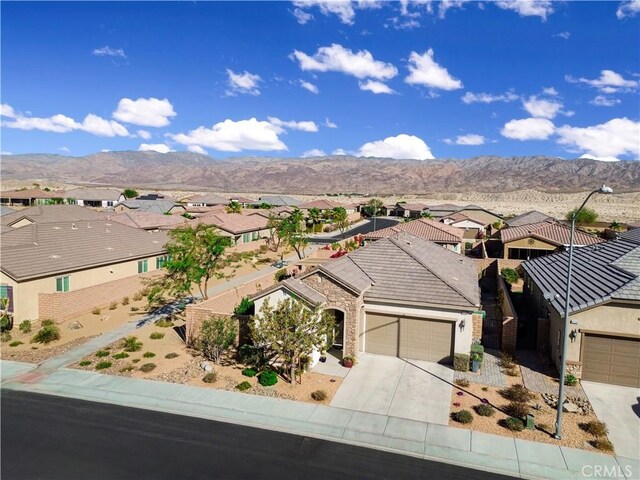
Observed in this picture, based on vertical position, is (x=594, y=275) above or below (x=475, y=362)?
above

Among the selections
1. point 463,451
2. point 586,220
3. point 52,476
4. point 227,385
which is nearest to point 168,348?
point 227,385

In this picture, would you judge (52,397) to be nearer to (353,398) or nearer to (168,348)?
(168,348)

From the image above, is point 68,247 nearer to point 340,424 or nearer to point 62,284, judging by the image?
point 62,284

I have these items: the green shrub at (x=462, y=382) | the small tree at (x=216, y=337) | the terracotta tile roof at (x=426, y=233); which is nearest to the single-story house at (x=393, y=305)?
the green shrub at (x=462, y=382)

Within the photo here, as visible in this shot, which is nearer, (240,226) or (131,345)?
(131,345)

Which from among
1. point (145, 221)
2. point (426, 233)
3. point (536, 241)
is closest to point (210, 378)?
point (426, 233)

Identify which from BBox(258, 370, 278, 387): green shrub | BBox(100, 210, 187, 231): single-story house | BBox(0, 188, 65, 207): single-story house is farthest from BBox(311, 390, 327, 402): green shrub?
BBox(0, 188, 65, 207): single-story house
